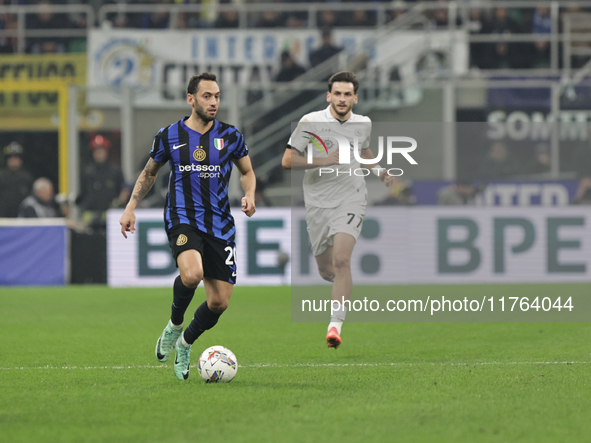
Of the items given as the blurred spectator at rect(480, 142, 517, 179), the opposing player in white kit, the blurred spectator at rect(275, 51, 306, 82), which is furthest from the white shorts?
the blurred spectator at rect(275, 51, 306, 82)

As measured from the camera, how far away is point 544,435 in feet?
14.6

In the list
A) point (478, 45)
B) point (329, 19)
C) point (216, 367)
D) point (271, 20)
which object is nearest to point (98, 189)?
point (271, 20)

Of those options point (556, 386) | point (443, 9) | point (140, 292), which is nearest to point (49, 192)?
point (140, 292)

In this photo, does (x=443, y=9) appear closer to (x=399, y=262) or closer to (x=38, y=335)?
(x=399, y=262)

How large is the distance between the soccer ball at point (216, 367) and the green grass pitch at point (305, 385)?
83 mm

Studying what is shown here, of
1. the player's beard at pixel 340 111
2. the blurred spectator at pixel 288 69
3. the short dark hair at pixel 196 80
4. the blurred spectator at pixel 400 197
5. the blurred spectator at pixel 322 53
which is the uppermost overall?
the blurred spectator at pixel 322 53

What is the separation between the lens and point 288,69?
17500mm

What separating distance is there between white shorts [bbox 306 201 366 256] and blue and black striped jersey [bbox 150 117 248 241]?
1.62 metres

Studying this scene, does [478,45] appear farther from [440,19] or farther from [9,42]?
[9,42]

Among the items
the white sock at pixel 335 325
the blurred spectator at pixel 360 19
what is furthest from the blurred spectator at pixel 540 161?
the white sock at pixel 335 325

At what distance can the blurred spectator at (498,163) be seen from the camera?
49.0 ft

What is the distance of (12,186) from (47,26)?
16.2ft

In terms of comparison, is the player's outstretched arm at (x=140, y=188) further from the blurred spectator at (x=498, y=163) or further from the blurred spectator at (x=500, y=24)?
the blurred spectator at (x=500, y=24)

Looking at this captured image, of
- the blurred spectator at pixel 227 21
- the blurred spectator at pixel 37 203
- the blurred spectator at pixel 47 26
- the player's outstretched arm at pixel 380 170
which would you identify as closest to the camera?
the player's outstretched arm at pixel 380 170
